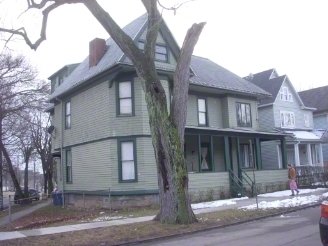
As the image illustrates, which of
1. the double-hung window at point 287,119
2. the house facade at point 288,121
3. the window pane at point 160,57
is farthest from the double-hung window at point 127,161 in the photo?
the double-hung window at point 287,119

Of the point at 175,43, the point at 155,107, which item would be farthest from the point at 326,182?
the point at 155,107

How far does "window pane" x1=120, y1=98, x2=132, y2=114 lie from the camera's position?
67.0 feet

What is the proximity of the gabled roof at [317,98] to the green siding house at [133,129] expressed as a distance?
1908 centimetres

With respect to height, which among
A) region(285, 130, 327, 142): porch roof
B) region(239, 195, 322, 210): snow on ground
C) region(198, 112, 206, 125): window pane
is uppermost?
region(198, 112, 206, 125): window pane

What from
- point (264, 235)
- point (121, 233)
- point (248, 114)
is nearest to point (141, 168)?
point (121, 233)

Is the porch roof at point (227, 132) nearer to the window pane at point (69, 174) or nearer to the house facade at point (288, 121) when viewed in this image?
the house facade at point (288, 121)

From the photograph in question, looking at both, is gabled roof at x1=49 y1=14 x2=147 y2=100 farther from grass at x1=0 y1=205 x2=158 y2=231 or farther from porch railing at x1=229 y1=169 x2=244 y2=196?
porch railing at x1=229 y1=169 x2=244 y2=196

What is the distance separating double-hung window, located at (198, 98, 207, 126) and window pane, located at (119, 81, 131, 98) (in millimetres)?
5878

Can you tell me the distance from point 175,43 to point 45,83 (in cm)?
1875

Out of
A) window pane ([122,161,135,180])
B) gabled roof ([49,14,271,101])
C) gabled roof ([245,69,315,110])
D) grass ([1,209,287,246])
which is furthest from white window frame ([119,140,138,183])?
gabled roof ([245,69,315,110])

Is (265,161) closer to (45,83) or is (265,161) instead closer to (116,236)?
(45,83)

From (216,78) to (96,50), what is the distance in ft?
26.8

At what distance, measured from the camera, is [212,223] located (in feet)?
42.2

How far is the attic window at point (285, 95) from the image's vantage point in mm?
35397
